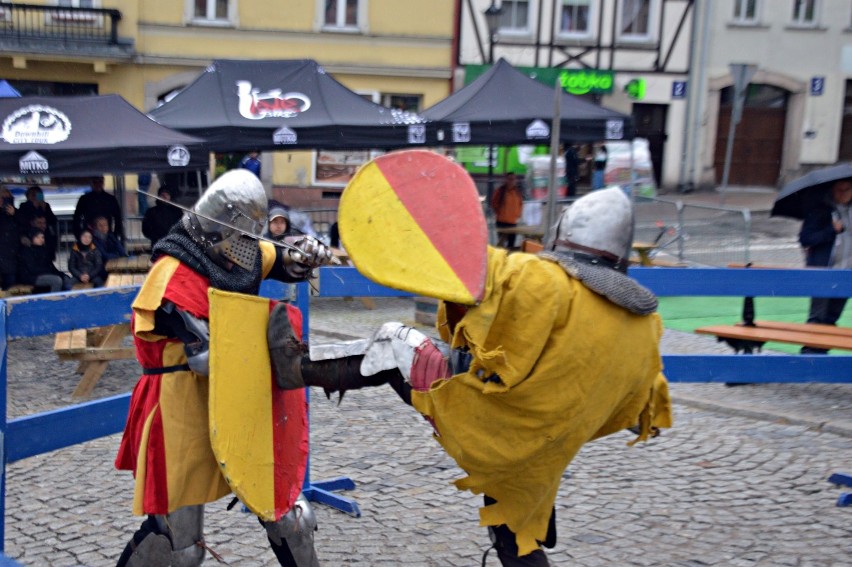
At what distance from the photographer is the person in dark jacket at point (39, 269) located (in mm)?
8492

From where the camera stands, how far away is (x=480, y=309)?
92.9 inches

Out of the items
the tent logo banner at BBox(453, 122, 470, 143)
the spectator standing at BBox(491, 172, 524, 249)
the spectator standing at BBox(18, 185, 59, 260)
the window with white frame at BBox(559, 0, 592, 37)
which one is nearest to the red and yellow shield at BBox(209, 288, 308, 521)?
the spectator standing at BBox(18, 185, 59, 260)

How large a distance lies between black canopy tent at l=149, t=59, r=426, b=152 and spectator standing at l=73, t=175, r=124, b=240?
97 cm

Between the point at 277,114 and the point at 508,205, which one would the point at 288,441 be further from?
the point at 508,205

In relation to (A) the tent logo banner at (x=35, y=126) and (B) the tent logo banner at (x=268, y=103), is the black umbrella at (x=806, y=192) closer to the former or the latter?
(B) the tent logo banner at (x=268, y=103)

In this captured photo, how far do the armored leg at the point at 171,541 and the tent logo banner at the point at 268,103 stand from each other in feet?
26.0

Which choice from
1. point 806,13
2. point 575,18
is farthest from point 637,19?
point 806,13

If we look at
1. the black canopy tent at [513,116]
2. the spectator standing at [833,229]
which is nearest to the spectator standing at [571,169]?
the black canopy tent at [513,116]

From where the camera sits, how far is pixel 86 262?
28.3 ft

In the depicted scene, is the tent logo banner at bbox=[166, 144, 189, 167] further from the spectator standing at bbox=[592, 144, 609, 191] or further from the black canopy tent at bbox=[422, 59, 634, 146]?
the spectator standing at bbox=[592, 144, 609, 191]

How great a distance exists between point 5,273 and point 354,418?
14.2 feet

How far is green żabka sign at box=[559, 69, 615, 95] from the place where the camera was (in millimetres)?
21312

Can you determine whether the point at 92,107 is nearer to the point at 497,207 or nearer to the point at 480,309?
the point at 497,207

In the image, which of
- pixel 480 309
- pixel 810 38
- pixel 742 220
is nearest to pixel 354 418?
pixel 480 309
